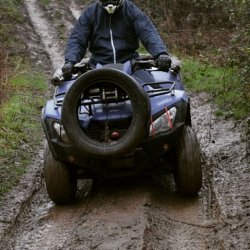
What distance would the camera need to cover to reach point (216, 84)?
8.77 meters

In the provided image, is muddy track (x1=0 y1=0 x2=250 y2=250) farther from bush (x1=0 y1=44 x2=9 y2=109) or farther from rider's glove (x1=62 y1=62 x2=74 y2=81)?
bush (x1=0 y1=44 x2=9 y2=109)

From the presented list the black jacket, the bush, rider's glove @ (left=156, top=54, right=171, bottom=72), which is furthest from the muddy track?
the bush

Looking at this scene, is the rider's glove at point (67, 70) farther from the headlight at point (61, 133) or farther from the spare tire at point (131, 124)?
the spare tire at point (131, 124)

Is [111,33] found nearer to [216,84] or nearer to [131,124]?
[131,124]

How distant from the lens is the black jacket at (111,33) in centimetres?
569

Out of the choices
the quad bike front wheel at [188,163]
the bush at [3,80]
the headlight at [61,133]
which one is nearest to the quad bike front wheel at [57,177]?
the headlight at [61,133]

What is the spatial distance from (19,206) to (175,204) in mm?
1535

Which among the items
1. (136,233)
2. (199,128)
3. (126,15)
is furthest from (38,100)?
(136,233)

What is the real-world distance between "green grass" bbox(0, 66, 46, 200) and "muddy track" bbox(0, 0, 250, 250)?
0.71 ft

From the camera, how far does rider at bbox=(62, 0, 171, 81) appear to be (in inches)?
222

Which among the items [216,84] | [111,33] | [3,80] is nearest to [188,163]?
[111,33]

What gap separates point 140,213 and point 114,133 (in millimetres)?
717

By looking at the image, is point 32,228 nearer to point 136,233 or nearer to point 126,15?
point 136,233

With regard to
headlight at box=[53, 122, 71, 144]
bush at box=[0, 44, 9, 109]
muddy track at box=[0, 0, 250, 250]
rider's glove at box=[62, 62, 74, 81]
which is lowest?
bush at box=[0, 44, 9, 109]
